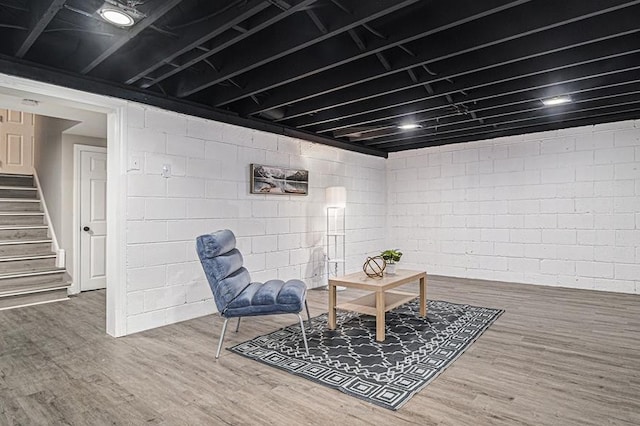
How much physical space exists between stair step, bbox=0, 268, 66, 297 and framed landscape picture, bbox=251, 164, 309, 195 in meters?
3.17

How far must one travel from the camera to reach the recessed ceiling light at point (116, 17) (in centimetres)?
224

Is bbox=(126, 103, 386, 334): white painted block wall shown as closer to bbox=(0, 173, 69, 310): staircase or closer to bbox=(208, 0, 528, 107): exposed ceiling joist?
bbox=(208, 0, 528, 107): exposed ceiling joist

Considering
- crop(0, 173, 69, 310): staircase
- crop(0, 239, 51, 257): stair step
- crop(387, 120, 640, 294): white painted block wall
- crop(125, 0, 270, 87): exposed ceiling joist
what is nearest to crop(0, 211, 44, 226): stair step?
crop(0, 173, 69, 310): staircase

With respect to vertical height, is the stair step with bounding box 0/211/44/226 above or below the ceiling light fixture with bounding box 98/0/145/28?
below

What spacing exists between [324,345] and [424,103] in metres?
2.99

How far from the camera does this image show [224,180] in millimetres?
4582

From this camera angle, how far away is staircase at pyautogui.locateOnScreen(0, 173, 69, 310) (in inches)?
197

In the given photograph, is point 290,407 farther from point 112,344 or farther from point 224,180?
point 224,180

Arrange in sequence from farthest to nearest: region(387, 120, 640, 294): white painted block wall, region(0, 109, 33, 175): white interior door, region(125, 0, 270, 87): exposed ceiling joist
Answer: region(0, 109, 33, 175): white interior door → region(387, 120, 640, 294): white painted block wall → region(125, 0, 270, 87): exposed ceiling joist

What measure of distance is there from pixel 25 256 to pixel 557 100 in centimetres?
735

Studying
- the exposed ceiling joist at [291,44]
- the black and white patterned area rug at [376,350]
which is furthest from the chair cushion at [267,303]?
the exposed ceiling joist at [291,44]

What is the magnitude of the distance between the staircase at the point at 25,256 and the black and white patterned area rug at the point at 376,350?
3614mm

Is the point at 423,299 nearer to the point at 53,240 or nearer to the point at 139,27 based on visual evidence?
the point at 139,27

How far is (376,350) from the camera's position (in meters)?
3.13
